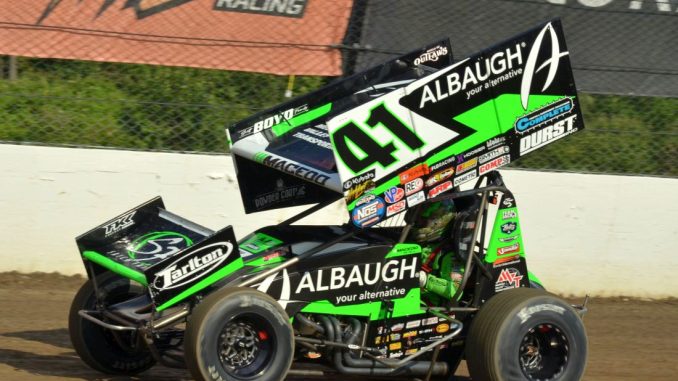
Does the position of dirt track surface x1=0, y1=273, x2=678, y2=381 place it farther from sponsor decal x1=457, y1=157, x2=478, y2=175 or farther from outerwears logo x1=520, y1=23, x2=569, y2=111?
outerwears logo x1=520, y1=23, x2=569, y2=111

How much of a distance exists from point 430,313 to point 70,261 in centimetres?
417

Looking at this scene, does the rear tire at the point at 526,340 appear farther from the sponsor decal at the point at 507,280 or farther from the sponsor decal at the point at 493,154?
the sponsor decal at the point at 493,154

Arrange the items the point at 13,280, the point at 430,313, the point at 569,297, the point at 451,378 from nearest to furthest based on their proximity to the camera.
A: the point at 430,313 < the point at 451,378 < the point at 13,280 < the point at 569,297

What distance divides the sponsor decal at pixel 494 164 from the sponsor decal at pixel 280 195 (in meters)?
1.23

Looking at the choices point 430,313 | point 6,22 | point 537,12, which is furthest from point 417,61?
point 6,22

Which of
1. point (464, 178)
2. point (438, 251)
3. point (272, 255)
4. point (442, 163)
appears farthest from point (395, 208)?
point (272, 255)

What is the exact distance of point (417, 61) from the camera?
6.98 meters

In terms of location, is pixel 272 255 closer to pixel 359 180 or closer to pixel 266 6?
pixel 359 180

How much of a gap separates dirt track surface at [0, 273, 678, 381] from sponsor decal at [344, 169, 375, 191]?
1786mm

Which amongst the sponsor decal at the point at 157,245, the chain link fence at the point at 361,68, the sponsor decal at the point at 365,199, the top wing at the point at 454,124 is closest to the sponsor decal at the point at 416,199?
the top wing at the point at 454,124

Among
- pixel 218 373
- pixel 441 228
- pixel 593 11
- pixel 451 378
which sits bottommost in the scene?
pixel 451 378

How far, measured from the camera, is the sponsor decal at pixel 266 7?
377 inches

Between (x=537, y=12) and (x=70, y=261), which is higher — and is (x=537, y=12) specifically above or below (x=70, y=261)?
above

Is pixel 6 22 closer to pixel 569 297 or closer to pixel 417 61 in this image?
pixel 417 61
